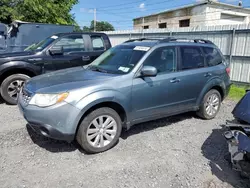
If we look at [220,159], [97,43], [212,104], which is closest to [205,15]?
[97,43]

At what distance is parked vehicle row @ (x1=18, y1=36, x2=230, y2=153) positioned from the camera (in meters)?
3.22

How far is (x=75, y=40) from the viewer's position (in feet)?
22.3

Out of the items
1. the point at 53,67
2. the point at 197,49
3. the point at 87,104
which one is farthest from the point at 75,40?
the point at 87,104

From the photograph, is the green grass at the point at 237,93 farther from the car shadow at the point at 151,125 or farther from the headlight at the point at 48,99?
the headlight at the point at 48,99

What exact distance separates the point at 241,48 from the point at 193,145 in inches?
228

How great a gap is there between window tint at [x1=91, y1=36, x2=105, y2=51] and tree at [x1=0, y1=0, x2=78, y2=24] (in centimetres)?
1116

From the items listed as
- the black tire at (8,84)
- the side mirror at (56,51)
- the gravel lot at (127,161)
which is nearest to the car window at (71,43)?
the side mirror at (56,51)

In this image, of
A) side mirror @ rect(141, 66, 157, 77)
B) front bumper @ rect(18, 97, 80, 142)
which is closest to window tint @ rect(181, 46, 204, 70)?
side mirror @ rect(141, 66, 157, 77)

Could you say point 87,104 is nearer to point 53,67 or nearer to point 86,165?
point 86,165

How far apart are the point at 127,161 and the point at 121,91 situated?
1065 millimetres

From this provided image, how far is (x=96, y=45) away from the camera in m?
7.14

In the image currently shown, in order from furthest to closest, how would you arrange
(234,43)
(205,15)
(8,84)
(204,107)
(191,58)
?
1. (205,15)
2. (234,43)
3. (8,84)
4. (204,107)
5. (191,58)

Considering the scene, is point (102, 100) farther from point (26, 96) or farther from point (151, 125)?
point (151, 125)

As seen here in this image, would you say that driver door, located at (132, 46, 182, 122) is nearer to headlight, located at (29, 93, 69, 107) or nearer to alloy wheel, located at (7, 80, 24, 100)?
headlight, located at (29, 93, 69, 107)
